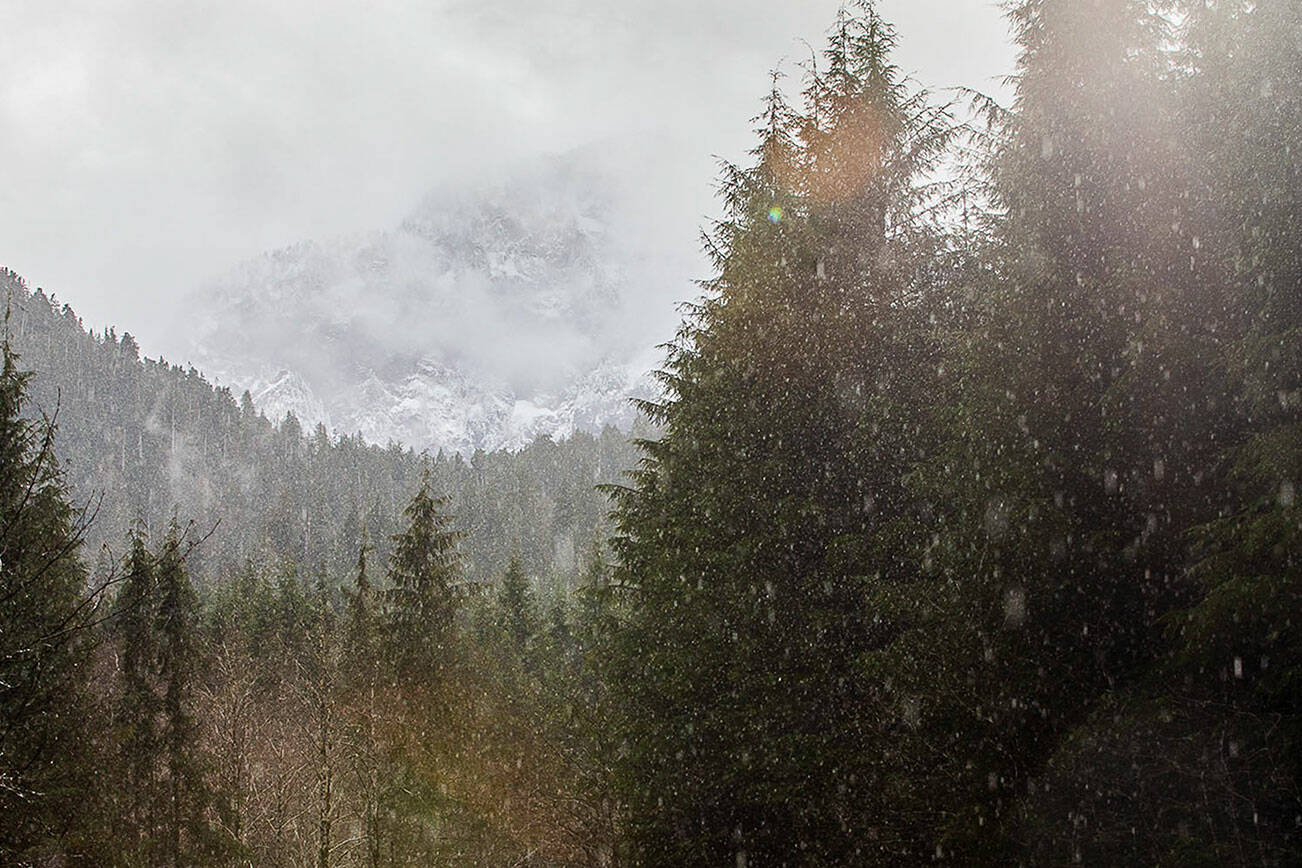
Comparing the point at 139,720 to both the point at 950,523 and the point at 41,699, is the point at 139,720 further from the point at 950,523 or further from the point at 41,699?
the point at 950,523

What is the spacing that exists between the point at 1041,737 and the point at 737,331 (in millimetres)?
6321

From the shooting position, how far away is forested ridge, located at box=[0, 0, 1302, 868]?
654 centimetres

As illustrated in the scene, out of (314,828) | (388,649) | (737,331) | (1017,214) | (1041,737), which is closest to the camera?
(1041,737)

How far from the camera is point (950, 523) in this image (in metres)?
9.31

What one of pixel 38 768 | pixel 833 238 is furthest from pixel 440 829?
pixel 833 238

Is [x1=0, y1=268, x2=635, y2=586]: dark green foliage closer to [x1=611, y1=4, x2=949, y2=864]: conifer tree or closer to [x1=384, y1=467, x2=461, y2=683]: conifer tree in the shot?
[x1=384, y1=467, x2=461, y2=683]: conifer tree

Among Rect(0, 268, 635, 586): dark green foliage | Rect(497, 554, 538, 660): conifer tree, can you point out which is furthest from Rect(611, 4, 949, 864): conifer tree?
Rect(0, 268, 635, 586): dark green foliage

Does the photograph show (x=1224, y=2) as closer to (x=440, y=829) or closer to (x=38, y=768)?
(x=38, y=768)

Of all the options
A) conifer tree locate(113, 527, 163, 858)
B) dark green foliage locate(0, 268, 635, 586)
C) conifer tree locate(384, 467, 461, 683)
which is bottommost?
conifer tree locate(113, 527, 163, 858)

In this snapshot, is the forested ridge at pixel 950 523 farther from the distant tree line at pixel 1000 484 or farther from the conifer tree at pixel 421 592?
the conifer tree at pixel 421 592

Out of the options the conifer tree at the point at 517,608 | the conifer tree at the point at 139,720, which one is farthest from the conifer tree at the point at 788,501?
the conifer tree at the point at 517,608

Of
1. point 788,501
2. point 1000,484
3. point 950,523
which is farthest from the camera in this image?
point 788,501

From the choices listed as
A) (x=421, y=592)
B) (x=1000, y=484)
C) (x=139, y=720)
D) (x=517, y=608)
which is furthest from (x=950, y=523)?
(x=517, y=608)

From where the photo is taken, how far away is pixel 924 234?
11.0 m
